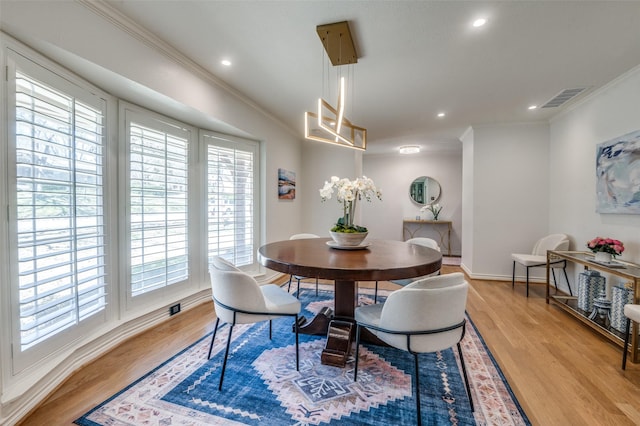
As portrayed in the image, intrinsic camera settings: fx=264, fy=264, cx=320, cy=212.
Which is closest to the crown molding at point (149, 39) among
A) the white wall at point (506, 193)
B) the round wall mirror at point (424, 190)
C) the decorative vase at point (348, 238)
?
the decorative vase at point (348, 238)

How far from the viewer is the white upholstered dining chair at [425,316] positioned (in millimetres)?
1387

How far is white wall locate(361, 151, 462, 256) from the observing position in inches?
254

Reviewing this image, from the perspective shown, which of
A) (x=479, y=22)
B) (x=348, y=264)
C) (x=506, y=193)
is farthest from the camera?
(x=506, y=193)

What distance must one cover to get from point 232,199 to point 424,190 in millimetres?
4930

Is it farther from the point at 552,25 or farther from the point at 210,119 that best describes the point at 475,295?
the point at 210,119

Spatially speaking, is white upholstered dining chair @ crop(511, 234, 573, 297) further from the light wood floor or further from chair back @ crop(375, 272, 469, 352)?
chair back @ crop(375, 272, 469, 352)

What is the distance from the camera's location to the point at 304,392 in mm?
1677

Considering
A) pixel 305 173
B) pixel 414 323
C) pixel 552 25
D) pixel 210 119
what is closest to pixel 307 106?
pixel 210 119

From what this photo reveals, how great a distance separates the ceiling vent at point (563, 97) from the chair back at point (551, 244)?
1.74 m

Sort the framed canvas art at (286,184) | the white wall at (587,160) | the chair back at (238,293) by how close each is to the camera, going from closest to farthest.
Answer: the chair back at (238,293)
the white wall at (587,160)
the framed canvas art at (286,184)

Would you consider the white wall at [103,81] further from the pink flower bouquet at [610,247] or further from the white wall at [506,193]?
the pink flower bouquet at [610,247]

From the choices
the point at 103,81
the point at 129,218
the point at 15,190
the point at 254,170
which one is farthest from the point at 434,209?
the point at 15,190

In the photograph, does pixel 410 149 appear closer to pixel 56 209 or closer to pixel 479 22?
pixel 479 22

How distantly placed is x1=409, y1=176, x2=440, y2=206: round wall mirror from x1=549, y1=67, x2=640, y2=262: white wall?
262 cm
